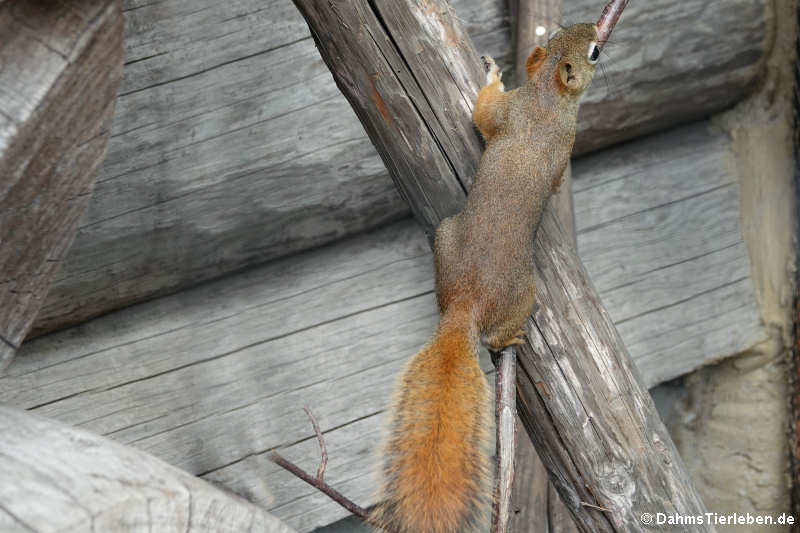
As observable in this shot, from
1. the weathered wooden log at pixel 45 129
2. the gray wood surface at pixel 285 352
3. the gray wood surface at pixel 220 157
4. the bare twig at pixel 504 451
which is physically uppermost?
the weathered wooden log at pixel 45 129

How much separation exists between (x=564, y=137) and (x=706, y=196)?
0.84m

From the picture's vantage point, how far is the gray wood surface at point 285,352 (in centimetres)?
157

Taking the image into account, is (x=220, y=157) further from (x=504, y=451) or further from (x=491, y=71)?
(x=504, y=451)

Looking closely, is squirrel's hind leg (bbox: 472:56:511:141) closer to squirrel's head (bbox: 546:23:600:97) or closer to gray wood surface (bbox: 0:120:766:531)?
squirrel's head (bbox: 546:23:600:97)

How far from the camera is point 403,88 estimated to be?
3.77 feet

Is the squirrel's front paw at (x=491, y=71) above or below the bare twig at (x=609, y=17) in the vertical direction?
below

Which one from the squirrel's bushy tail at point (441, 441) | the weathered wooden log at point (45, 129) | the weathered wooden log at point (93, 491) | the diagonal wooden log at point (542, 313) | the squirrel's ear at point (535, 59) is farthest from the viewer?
the squirrel's ear at point (535, 59)

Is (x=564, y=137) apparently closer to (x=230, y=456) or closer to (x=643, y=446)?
(x=643, y=446)

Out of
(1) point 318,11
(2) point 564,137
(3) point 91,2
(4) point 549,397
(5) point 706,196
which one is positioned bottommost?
(5) point 706,196

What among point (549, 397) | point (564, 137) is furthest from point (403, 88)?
point (549, 397)

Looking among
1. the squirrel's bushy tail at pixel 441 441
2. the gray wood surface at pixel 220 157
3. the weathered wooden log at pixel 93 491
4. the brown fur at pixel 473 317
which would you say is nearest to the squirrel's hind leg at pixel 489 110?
the brown fur at pixel 473 317

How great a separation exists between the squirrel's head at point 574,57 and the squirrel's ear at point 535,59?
0.01 meters

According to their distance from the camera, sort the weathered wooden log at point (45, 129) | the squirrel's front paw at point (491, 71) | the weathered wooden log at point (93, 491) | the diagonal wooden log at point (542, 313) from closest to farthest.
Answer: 1. the weathered wooden log at point (93, 491)
2. the weathered wooden log at point (45, 129)
3. the diagonal wooden log at point (542, 313)
4. the squirrel's front paw at point (491, 71)

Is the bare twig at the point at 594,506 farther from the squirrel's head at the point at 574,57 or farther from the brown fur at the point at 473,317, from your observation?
the squirrel's head at the point at 574,57
